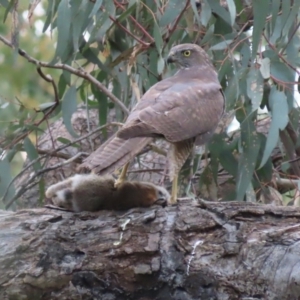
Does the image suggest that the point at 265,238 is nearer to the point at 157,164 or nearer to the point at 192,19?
the point at 192,19

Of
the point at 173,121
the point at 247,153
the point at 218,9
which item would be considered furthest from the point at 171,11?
the point at 247,153

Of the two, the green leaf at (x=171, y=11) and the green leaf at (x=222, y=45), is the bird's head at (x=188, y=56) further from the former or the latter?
the green leaf at (x=171, y=11)

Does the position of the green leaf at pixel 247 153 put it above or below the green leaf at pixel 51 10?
below

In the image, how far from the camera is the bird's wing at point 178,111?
272 cm

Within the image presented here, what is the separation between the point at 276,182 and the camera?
12.8 feet

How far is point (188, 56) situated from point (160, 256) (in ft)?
5.65

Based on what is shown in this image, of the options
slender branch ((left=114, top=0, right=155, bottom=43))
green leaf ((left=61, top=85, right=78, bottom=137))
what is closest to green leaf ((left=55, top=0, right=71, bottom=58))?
slender branch ((left=114, top=0, right=155, bottom=43))

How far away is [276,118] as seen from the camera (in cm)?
329

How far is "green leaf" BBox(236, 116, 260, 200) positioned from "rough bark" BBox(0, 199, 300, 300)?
43.2 inches

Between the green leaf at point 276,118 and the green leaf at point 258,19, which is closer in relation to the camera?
the green leaf at point 258,19

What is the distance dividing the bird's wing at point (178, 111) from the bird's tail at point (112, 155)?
0.03 m

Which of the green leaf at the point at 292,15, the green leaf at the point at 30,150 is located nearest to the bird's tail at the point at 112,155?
the green leaf at the point at 292,15

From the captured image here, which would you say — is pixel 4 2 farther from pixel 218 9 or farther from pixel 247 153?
pixel 247 153

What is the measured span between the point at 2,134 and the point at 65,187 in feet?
6.08
